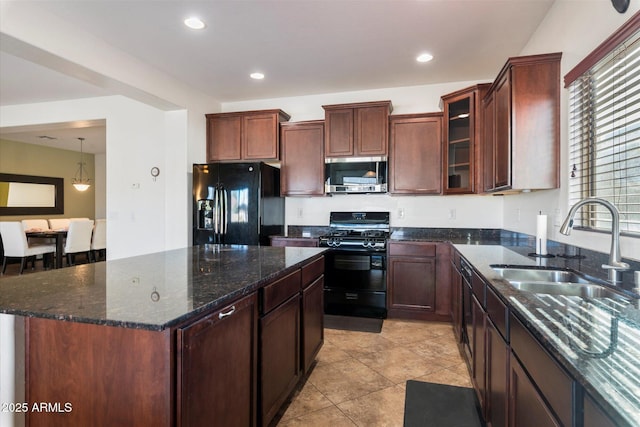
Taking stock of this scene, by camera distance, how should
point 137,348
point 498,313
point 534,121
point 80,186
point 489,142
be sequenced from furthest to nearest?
point 80,186 → point 489,142 → point 534,121 → point 498,313 → point 137,348

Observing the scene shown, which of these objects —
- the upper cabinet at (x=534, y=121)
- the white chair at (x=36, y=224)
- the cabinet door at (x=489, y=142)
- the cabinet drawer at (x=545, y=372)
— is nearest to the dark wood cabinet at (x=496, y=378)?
the cabinet drawer at (x=545, y=372)

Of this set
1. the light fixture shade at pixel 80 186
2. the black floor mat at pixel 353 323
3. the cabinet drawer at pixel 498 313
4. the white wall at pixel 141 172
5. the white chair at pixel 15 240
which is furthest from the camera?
the light fixture shade at pixel 80 186

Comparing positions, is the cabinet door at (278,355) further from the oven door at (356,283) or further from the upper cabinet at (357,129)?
the upper cabinet at (357,129)

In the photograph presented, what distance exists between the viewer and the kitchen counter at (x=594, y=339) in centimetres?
65

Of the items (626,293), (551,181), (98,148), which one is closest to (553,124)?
(551,181)

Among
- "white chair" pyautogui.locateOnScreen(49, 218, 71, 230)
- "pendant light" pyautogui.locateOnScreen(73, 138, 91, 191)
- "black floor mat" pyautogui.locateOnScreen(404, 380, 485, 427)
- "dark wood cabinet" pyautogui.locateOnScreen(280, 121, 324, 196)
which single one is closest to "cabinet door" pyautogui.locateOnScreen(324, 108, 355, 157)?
"dark wood cabinet" pyautogui.locateOnScreen(280, 121, 324, 196)

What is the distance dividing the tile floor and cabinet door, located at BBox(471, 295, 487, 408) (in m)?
0.38

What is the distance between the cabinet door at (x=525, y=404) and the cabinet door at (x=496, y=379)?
0.08 m

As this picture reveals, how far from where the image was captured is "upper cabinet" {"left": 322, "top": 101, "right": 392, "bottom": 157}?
3814 mm

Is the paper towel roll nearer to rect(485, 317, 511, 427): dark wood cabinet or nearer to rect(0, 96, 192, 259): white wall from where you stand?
rect(485, 317, 511, 427): dark wood cabinet

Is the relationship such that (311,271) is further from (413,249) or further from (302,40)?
(302,40)

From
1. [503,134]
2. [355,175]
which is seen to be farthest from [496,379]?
[355,175]

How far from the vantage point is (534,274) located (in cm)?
195

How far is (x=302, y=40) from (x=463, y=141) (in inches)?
73.3
